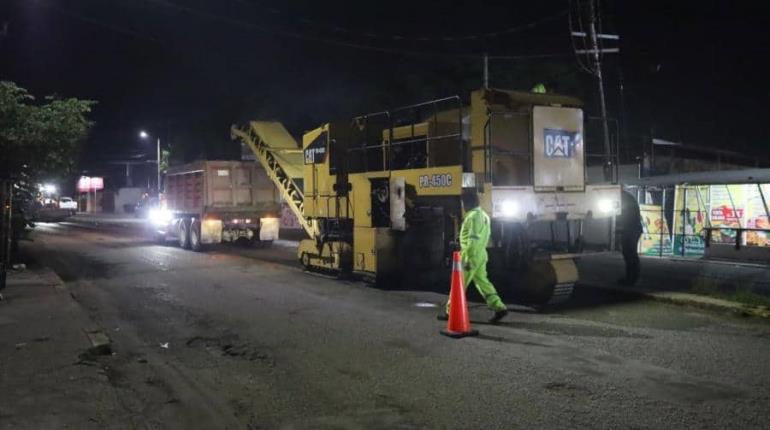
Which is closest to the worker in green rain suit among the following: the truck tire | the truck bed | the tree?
the tree

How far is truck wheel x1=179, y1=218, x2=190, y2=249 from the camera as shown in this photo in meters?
21.4

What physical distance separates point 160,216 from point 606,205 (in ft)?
56.1

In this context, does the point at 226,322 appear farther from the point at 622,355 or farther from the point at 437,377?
the point at 622,355

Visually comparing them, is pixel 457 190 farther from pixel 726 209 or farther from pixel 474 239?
pixel 726 209

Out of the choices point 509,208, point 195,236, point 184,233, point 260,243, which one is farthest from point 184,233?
point 509,208

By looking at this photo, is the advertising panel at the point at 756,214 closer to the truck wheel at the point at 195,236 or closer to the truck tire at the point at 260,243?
the truck tire at the point at 260,243

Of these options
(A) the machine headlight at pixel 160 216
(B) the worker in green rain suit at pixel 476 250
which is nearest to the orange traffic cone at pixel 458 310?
(B) the worker in green rain suit at pixel 476 250

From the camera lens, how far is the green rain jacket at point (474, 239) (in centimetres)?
857

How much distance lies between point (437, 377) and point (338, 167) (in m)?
7.67

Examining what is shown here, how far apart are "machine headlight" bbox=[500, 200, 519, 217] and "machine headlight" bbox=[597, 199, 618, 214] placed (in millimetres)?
1858

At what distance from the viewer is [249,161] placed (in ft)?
68.9

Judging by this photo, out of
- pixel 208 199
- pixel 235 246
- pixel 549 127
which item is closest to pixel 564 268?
pixel 549 127

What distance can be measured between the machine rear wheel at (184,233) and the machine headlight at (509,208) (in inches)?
547

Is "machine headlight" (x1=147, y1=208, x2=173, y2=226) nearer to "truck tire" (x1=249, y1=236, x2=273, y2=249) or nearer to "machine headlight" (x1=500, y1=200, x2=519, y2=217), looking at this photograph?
"truck tire" (x1=249, y1=236, x2=273, y2=249)
